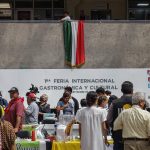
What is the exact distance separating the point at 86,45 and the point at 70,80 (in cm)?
220

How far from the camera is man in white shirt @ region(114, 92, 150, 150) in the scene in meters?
10.1

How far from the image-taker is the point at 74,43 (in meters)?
24.4

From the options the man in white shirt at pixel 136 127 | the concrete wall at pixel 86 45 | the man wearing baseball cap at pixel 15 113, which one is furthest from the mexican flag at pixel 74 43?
the man in white shirt at pixel 136 127

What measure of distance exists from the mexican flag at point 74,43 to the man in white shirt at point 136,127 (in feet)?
46.0

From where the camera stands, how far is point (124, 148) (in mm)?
10375

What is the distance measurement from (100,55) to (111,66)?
59cm

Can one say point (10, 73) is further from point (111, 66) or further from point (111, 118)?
point (111, 118)

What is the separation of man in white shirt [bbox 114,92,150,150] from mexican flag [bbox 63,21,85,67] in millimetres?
14031

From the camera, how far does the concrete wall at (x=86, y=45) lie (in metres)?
24.8

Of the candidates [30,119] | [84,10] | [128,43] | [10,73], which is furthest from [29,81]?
[84,10]

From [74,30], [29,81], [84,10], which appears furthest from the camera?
[84,10]

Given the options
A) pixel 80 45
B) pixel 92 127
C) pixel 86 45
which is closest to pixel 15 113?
pixel 92 127

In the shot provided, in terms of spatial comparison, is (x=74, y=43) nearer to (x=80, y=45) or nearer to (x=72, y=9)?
(x=80, y=45)

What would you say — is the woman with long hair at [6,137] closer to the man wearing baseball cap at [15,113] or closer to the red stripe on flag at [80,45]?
the man wearing baseball cap at [15,113]
